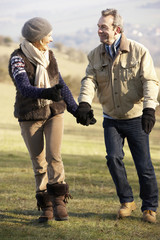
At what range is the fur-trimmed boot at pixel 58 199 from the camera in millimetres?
5449

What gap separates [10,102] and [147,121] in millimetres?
41230

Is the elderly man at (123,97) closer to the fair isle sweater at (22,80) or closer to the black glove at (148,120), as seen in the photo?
the black glove at (148,120)

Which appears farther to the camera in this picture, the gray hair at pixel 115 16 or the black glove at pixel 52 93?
the gray hair at pixel 115 16

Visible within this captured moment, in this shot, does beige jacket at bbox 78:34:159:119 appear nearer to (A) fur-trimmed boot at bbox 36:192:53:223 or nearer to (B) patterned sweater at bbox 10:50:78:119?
(B) patterned sweater at bbox 10:50:78:119

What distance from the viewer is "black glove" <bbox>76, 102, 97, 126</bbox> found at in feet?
18.0

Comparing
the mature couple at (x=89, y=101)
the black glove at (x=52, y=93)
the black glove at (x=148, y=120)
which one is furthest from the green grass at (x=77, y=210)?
the black glove at (x=52, y=93)

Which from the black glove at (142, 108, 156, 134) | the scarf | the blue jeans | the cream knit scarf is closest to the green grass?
the blue jeans

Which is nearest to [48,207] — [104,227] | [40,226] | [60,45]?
[40,226]

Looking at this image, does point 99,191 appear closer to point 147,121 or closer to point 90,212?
point 90,212

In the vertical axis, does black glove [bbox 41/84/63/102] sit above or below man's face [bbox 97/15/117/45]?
below

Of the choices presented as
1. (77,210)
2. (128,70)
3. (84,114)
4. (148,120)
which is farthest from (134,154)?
(77,210)

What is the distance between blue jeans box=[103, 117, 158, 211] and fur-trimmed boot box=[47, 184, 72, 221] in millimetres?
629

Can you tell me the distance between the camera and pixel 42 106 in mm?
5328

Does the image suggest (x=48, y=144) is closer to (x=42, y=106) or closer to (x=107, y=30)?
(x=42, y=106)
